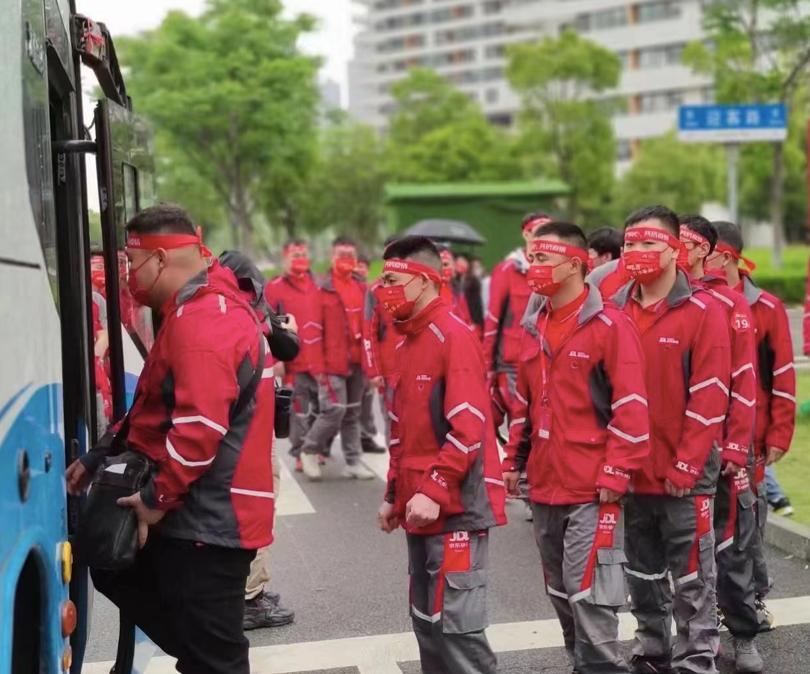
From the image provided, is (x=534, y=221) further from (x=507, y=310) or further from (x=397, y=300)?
(x=397, y=300)

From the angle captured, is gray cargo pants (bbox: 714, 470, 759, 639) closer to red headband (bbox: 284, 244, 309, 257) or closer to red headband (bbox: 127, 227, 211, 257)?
red headband (bbox: 127, 227, 211, 257)

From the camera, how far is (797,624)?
593cm

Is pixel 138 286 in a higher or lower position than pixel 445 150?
lower

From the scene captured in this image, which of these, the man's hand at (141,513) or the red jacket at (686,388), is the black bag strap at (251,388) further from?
the red jacket at (686,388)

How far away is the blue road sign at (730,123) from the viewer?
63.9ft

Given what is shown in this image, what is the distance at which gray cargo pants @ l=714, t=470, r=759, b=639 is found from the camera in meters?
5.36

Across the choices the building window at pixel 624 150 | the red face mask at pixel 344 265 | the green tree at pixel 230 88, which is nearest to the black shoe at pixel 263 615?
the red face mask at pixel 344 265

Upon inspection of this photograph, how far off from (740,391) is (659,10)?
82154mm

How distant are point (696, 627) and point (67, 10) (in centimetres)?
339

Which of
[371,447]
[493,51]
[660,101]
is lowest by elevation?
[371,447]

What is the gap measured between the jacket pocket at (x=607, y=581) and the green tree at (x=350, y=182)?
4716 centimetres

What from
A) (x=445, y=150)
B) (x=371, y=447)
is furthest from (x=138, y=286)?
(x=445, y=150)

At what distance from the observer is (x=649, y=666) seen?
5184 mm

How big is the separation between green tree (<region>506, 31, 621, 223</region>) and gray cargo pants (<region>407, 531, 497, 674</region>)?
3984 cm
